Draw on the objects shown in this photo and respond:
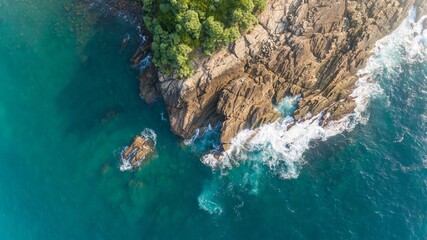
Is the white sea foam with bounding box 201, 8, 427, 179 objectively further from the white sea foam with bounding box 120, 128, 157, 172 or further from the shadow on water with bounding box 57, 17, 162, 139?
the shadow on water with bounding box 57, 17, 162, 139

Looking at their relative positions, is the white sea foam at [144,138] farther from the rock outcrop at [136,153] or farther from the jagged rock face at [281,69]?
the jagged rock face at [281,69]

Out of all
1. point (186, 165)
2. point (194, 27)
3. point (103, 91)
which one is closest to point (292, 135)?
point (186, 165)

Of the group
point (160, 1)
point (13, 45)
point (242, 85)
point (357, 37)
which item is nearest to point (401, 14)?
point (357, 37)

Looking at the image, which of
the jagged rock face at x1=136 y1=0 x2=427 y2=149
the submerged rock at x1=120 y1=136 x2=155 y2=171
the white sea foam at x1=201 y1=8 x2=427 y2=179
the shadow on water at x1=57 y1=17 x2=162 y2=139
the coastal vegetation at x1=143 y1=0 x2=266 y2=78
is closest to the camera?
the coastal vegetation at x1=143 y1=0 x2=266 y2=78

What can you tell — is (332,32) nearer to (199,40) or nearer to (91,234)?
(199,40)

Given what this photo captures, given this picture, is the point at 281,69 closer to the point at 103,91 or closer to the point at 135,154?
the point at 135,154

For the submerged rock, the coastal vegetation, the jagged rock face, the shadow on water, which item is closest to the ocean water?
the shadow on water
